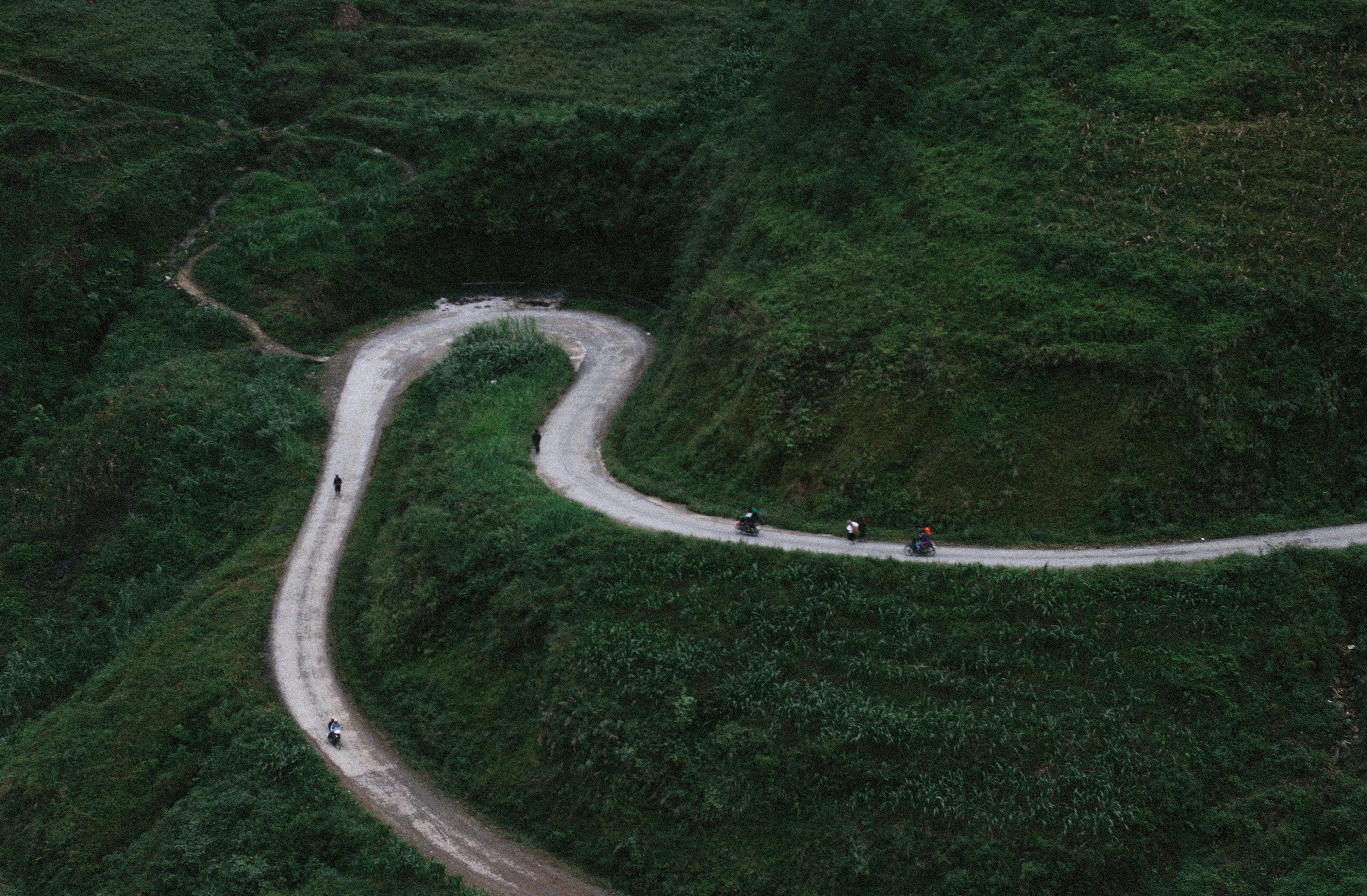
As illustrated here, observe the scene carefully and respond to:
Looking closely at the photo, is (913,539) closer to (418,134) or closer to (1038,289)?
(1038,289)

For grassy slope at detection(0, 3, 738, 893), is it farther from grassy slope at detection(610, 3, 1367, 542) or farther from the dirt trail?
grassy slope at detection(610, 3, 1367, 542)

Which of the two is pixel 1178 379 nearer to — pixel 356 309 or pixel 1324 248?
pixel 1324 248

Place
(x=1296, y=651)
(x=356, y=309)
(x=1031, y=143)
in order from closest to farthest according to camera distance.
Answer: (x=1296, y=651) → (x=1031, y=143) → (x=356, y=309)

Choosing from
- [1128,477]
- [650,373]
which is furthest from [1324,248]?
[650,373]

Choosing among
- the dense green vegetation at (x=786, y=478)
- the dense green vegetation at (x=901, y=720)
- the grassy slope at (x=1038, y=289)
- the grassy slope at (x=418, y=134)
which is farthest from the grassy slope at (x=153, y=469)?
the grassy slope at (x=1038, y=289)

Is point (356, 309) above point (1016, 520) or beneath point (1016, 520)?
beneath

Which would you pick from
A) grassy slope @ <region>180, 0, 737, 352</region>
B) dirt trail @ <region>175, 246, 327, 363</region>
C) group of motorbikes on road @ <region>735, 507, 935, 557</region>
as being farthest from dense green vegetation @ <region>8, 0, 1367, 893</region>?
group of motorbikes on road @ <region>735, 507, 935, 557</region>

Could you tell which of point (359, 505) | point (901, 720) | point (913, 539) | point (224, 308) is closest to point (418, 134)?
point (224, 308)
